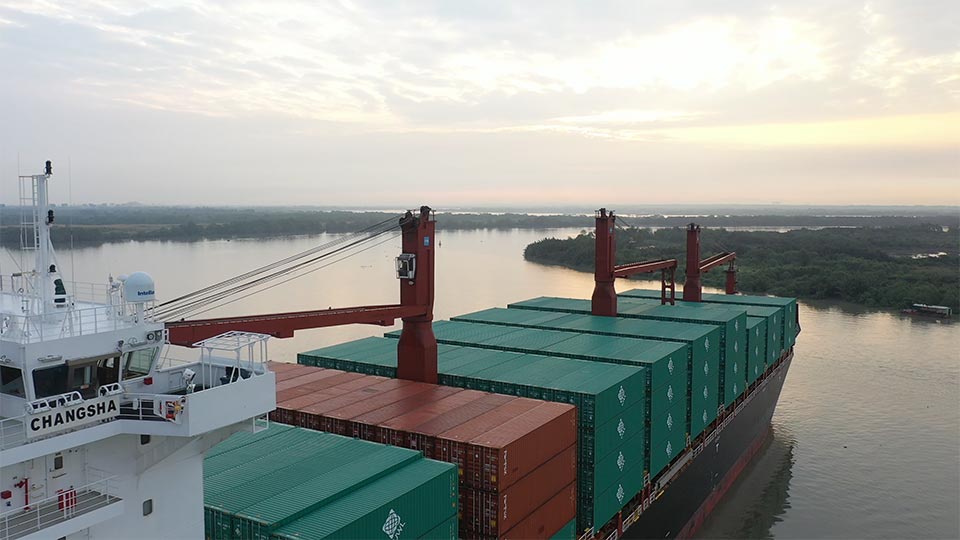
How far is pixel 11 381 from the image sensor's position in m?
9.12

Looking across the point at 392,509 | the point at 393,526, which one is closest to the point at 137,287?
the point at 392,509

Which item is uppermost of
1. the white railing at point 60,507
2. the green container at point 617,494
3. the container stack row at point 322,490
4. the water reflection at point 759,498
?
the white railing at point 60,507

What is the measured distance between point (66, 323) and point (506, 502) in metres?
8.98

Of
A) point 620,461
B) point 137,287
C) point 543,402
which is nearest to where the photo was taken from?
point 137,287

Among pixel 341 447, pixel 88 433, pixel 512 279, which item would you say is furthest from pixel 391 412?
pixel 512 279

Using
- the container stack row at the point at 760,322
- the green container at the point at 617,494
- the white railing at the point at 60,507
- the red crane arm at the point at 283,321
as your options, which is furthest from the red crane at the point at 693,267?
the white railing at the point at 60,507

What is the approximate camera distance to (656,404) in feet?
69.7

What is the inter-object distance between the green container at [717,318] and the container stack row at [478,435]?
12928 mm

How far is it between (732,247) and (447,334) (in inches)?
4696

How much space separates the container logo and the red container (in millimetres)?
2735

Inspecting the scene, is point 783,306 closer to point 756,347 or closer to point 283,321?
point 756,347

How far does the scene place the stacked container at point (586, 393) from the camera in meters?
17.7

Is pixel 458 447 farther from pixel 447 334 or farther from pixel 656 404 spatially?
pixel 447 334

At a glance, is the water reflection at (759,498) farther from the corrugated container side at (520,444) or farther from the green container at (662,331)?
the corrugated container side at (520,444)
